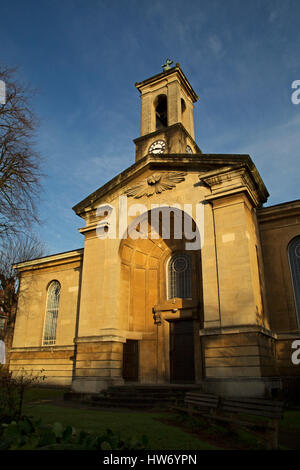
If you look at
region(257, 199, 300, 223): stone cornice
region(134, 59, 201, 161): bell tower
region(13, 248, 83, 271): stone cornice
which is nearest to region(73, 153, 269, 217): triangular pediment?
region(257, 199, 300, 223): stone cornice

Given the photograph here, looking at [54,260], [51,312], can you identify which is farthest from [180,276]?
[51,312]

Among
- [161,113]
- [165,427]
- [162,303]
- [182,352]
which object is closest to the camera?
[165,427]

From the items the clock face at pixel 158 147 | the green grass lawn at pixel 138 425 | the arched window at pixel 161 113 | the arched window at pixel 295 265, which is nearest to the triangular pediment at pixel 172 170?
the arched window at pixel 295 265

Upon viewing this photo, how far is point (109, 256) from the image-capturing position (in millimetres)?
17438

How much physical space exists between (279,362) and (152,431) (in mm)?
8753

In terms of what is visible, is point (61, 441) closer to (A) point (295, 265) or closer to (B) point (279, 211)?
(A) point (295, 265)

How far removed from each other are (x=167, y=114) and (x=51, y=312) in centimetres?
1556

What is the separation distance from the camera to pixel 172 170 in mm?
17328

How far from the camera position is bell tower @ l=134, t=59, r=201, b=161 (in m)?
23.1

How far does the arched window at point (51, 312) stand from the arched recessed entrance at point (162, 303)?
240 inches

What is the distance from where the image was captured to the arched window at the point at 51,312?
2108cm

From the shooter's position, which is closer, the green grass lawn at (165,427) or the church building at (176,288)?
the green grass lawn at (165,427)

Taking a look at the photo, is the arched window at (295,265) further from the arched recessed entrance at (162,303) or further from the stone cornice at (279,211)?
the arched recessed entrance at (162,303)
